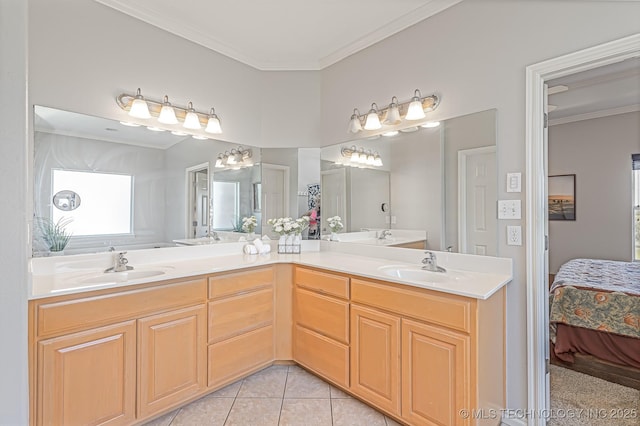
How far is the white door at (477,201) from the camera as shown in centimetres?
197

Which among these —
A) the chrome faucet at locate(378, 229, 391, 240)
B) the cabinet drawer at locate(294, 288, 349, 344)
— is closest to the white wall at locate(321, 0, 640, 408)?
the chrome faucet at locate(378, 229, 391, 240)

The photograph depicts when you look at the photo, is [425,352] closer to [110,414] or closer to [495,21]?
[110,414]

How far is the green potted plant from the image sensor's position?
1.92 metres

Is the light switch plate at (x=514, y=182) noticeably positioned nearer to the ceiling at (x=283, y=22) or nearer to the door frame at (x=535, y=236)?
the door frame at (x=535, y=236)

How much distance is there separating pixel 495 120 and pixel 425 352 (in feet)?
4.63

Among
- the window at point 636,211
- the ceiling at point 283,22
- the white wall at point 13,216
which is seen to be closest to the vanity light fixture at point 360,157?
the ceiling at point 283,22

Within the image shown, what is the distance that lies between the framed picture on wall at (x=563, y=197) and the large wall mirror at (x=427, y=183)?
369cm

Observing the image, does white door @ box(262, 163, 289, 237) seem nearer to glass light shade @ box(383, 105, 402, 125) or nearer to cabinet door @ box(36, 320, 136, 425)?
glass light shade @ box(383, 105, 402, 125)

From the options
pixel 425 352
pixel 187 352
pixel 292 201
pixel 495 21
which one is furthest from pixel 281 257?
pixel 495 21

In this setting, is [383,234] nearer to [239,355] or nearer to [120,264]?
[239,355]

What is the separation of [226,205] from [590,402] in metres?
3.00

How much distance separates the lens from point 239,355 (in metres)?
2.28

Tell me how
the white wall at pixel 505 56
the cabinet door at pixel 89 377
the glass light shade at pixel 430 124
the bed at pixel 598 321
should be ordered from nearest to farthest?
the cabinet door at pixel 89 377, the white wall at pixel 505 56, the glass light shade at pixel 430 124, the bed at pixel 598 321

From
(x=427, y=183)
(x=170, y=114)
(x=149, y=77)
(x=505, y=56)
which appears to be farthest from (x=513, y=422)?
(x=149, y=77)
